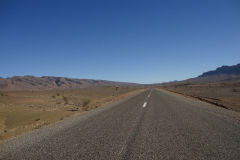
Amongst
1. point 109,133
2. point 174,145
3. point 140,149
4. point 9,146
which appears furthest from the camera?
point 109,133

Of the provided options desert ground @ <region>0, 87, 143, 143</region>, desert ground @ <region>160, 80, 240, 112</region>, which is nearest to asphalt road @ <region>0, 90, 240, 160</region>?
desert ground @ <region>0, 87, 143, 143</region>

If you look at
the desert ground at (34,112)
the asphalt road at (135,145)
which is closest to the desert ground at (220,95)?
the asphalt road at (135,145)

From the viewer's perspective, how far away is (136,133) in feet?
20.2

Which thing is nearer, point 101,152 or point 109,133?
point 101,152

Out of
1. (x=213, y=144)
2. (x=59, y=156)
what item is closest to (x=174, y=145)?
(x=213, y=144)

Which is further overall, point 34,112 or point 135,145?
point 34,112

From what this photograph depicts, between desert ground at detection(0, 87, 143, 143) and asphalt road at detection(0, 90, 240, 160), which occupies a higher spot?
asphalt road at detection(0, 90, 240, 160)

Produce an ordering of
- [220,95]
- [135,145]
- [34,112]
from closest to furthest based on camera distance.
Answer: [135,145] → [34,112] → [220,95]

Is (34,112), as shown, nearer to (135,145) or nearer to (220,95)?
(135,145)

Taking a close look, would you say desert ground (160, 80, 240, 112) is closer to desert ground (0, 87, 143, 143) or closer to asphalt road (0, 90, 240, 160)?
asphalt road (0, 90, 240, 160)

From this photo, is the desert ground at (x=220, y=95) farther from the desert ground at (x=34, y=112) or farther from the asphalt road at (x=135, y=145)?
the desert ground at (x=34, y=112)

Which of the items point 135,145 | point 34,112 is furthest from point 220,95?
point 135,145

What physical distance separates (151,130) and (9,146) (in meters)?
4.39

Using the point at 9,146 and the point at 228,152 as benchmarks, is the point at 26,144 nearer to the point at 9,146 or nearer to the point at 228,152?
the point at 9,146
